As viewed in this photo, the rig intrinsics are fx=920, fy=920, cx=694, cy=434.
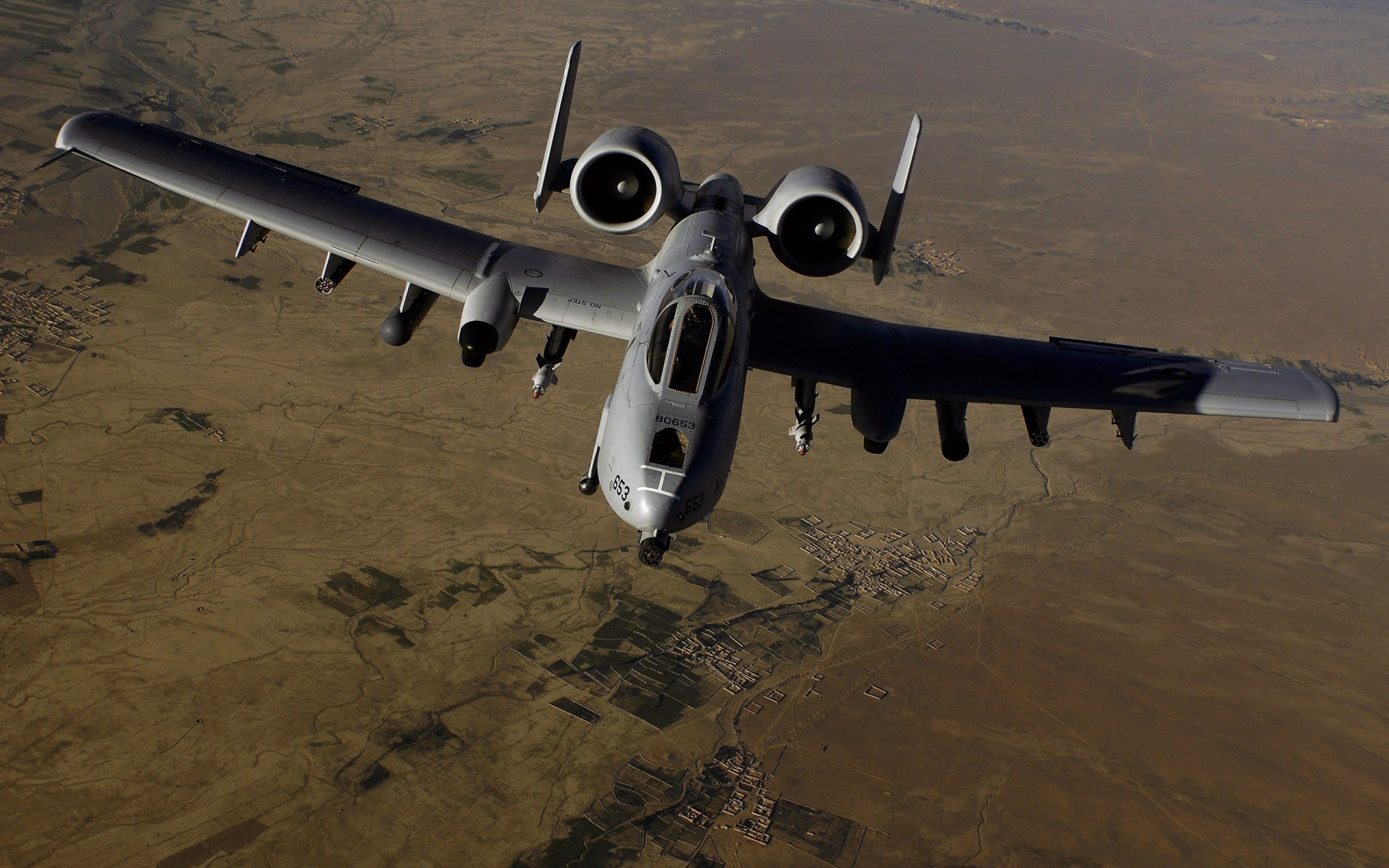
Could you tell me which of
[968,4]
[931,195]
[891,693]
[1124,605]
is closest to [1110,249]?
[931,195]

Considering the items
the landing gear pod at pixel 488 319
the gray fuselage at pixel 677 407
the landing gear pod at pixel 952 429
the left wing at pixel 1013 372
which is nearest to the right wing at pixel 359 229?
the landing gear pod at pixel 488 319

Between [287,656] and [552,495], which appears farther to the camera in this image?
[552,495]

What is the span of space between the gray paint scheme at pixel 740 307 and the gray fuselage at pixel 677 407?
4.80ft

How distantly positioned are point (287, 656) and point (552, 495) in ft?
38.5

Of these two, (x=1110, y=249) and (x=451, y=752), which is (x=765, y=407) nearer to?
(x=451, y=752)

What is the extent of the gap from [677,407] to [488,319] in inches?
258

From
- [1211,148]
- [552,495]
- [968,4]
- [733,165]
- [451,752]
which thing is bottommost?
[451,752]

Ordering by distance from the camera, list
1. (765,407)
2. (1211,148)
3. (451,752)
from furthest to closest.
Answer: (1211,148), (765,407), (451,752)

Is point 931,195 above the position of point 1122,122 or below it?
below

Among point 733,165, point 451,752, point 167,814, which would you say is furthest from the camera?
point 733,165

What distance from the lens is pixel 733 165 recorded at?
82.6 meters

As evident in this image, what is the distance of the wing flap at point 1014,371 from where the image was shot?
22.7 meters

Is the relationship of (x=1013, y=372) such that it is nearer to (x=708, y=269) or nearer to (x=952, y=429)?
(x=952, y=429)

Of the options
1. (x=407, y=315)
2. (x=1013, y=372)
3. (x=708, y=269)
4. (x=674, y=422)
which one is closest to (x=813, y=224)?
(x=708, y=269)
